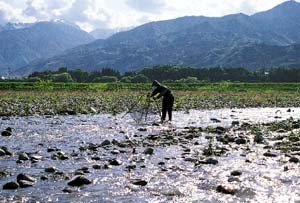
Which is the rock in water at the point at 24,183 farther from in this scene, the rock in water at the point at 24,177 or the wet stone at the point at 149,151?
the wet stone at the point at 149,151

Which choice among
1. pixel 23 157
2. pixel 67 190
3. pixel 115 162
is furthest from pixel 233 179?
pixel 23 157

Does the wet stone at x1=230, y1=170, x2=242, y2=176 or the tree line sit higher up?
the tree line

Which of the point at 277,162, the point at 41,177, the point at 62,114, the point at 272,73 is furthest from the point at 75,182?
the point at 272,73

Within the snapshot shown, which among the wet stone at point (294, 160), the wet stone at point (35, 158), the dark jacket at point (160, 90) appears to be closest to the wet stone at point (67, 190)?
the wet stone at point (35, 158)

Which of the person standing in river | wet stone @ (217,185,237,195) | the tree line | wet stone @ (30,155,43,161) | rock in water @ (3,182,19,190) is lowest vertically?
wet stone @ (217,185,237,195)

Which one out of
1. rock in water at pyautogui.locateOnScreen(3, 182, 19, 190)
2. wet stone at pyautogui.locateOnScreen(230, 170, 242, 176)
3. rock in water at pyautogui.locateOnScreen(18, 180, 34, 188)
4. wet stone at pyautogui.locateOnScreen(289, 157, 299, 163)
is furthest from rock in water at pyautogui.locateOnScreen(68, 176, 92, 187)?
wet stone at pyautogui.locateOnScreen(289, 157, 299, 163)

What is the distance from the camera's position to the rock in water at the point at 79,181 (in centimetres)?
1177

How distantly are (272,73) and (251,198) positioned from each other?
17528 cm

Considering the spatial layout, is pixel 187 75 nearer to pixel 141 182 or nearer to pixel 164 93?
pixel 164 93

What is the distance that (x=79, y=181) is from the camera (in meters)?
11.8

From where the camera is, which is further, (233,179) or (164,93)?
(164,93)

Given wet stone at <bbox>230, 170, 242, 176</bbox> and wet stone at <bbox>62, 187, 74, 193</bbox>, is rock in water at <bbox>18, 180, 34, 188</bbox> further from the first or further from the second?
wet stone at <bbox>230, 170, 242, 176</bbox>

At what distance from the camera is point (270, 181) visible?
41.3 ft

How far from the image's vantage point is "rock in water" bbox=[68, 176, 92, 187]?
11.8 metres
